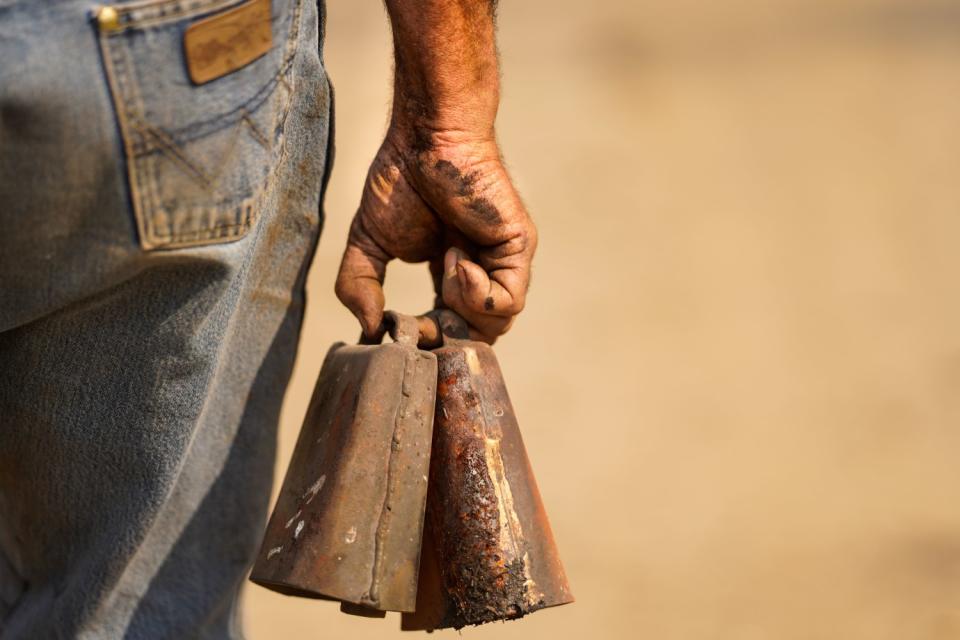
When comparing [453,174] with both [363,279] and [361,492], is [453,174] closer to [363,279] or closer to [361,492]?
[363,279]

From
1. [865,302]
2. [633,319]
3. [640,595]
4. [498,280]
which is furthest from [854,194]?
[498,280]

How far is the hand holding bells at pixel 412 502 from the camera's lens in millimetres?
1524

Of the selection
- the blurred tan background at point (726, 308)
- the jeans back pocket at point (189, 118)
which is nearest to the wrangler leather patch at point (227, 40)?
the jeans back pocket at point (189, 118)

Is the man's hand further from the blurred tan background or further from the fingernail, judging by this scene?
the blurred tan background

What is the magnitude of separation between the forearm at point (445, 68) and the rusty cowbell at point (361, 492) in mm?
325

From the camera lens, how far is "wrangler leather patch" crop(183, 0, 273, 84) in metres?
1.22

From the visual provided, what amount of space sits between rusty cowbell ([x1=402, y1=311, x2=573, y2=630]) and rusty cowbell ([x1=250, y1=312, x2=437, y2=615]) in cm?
4

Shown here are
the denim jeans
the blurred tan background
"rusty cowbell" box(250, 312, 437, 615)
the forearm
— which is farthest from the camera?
the blurred tan background

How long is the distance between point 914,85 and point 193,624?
5.39 meters

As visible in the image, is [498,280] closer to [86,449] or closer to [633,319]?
[86,449]

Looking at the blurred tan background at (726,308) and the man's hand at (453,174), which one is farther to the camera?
the blurred tan background at (726,308)

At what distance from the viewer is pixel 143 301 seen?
1.41 meters

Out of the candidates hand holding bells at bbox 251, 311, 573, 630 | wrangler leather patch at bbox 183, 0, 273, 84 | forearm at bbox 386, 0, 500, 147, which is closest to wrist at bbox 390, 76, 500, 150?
forearm at bbox 386, 0, 500, 147

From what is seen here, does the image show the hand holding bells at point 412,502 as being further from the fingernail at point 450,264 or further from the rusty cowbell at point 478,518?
the fingernail at point 450,264
